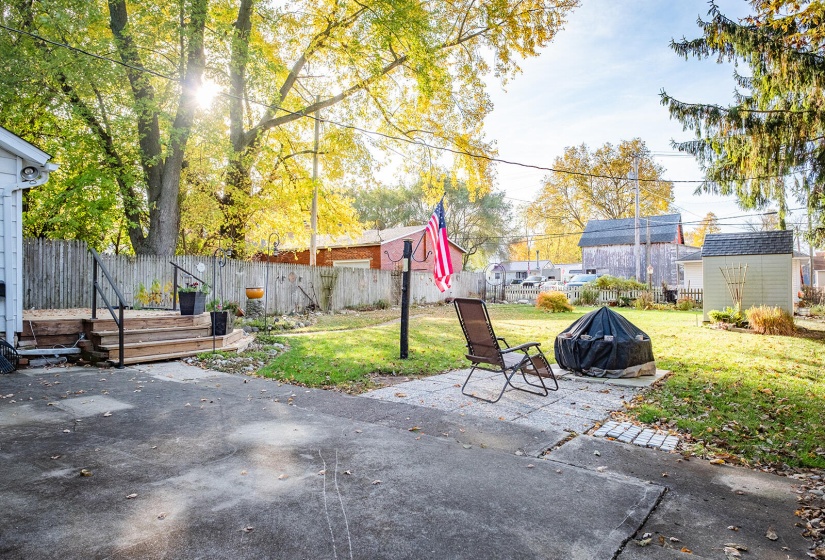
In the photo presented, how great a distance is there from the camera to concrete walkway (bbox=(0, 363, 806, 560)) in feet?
7.25

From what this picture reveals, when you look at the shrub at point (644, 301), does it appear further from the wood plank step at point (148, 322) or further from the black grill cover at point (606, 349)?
the wood plank step at point (148, 322)

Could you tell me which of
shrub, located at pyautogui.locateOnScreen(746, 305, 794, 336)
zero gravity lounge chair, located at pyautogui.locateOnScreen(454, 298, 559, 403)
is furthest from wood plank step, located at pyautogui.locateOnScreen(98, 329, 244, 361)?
shrub, located at pyautogui.locateOnScreen(746, 305, 794, 336)

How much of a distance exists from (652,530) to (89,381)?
6116 mm

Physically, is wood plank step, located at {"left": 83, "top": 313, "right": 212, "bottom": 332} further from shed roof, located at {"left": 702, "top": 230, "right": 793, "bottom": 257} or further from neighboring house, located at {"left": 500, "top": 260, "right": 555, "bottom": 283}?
neighboring house, located at {"left": 500, "top": 260, "right": 555, "bottom": 283}

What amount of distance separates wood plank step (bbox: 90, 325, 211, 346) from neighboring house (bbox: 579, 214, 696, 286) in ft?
98.0

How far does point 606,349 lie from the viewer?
250 inches

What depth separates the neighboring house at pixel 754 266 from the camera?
13.6 m

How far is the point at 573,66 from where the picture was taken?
12680 millimetres

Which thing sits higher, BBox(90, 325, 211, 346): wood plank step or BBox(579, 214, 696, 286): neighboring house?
BBox(579, 214, 696, 286): neighboring house

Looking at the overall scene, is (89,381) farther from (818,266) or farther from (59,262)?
(818,266)

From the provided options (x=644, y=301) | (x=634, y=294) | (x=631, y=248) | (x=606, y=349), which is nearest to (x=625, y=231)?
(x=631, y=248)

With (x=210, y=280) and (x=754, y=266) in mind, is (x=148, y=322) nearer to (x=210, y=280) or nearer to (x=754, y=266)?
(x=210, y=280)

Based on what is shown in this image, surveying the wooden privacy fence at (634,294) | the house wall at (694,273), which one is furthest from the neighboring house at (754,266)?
the house wall at (694,273)

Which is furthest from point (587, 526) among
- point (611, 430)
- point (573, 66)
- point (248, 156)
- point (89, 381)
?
point (248, 156)
